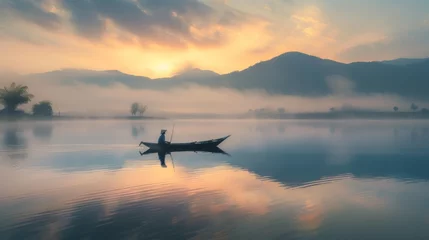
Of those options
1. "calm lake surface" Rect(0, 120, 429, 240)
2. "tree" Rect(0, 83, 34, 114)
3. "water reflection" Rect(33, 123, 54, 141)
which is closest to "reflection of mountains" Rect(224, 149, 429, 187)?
"calm lake surface" Rect(0, 120, 429, 240)

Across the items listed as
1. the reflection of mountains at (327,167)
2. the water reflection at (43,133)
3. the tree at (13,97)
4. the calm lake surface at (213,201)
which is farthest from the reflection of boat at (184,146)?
the tree at (13,97)

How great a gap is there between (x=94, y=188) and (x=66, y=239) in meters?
11.0

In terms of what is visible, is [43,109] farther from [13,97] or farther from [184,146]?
[184,146]

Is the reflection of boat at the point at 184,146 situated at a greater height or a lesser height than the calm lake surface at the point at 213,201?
greater

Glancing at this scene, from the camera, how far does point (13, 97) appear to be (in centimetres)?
16462

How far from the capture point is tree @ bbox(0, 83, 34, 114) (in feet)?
537

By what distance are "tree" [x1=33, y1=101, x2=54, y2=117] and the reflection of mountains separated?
17629 centimetres

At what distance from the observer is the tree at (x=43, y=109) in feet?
623

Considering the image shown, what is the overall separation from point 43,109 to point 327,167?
189357 mm

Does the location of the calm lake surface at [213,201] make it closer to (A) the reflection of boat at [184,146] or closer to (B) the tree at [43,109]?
(A) the reflection of boat at [184,146]

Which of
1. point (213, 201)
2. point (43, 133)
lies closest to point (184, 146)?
point (213, 201)

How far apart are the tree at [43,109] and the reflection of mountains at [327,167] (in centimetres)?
17629

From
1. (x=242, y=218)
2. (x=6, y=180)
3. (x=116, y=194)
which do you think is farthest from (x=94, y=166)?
(x=242, y=218)

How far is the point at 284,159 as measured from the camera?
4519 centimetres
